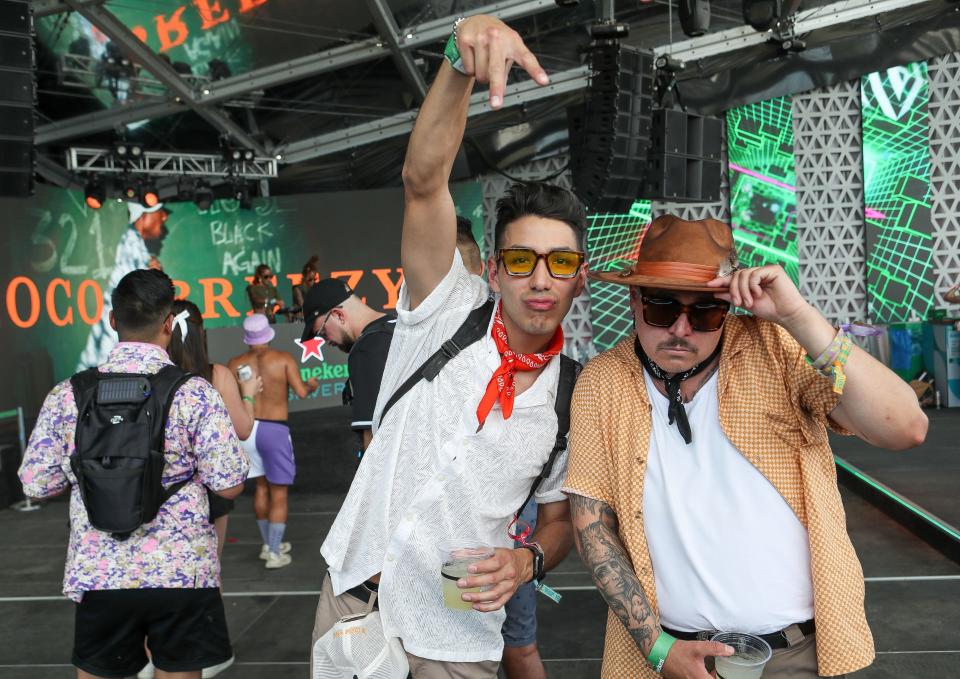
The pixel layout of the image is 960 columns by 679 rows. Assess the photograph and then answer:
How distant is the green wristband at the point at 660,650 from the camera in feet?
5.51

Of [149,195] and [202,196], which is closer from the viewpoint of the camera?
[149,195]

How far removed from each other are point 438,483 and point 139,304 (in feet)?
4.63

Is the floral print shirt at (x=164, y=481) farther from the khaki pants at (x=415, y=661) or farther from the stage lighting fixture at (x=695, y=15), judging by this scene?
the stage lighting fixture at (x=695, y=15)

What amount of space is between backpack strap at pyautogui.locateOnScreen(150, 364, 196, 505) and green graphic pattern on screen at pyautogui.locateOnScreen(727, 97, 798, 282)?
40.6 feet

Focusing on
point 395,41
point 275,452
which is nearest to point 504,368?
point 275,452

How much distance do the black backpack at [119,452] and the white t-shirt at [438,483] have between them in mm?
952

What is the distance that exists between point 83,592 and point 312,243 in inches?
470

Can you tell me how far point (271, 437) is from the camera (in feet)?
19.0

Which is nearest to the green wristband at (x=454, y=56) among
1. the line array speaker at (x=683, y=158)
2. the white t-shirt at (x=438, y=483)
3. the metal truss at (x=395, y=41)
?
the white t-shirt at (x=438, y=483)

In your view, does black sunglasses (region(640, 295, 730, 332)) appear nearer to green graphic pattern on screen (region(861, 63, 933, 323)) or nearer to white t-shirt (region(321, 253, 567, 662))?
white t-shirt (region(321, 253, 567, 662))

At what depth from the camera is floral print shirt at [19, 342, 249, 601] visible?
2713mm

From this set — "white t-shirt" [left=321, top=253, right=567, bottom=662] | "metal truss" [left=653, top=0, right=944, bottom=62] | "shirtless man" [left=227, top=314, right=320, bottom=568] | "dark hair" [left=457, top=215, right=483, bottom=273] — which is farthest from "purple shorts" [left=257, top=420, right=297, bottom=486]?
"metal truss" [left=653, top=0, right=944, bottom=62]

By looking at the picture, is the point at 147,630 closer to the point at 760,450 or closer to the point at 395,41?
the point at 760,450

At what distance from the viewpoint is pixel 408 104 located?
11.6 m
